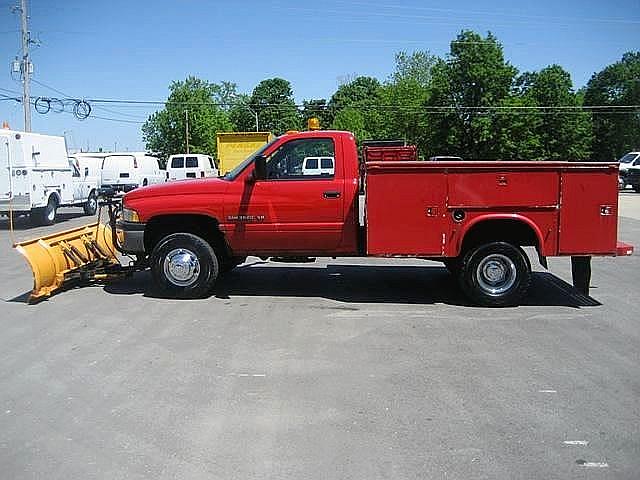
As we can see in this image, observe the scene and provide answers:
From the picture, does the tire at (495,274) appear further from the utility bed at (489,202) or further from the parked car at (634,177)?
the parked car at (634,177)

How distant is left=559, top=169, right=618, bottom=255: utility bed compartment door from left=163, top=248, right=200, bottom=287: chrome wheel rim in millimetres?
4683

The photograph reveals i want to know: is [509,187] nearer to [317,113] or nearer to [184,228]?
[184,228]

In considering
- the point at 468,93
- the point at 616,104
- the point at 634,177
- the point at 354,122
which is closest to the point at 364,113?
the point at 354,122

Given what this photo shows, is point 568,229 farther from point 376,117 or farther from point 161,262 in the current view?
point 376,117

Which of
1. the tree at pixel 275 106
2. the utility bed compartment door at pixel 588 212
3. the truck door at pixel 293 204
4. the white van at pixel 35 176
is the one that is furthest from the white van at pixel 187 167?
the tree at pixel 275 106

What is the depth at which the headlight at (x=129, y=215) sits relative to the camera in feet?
29.0

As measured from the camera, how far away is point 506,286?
8.40m

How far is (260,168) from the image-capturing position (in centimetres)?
845

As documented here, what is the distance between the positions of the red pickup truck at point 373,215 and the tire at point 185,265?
0.5 inches

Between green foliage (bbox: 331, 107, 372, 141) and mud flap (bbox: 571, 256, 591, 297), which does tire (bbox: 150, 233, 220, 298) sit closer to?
mud flap (bbox: 571, 256, 591, 297)

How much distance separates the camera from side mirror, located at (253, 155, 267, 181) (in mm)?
8438

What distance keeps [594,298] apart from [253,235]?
467 centimetres

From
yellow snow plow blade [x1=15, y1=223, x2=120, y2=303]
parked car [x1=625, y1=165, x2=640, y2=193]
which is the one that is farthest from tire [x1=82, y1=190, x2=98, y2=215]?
parked car [x1=625, y1=165, x2=640, y2=193]

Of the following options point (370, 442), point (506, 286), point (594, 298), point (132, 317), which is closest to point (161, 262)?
point (132, 317)
